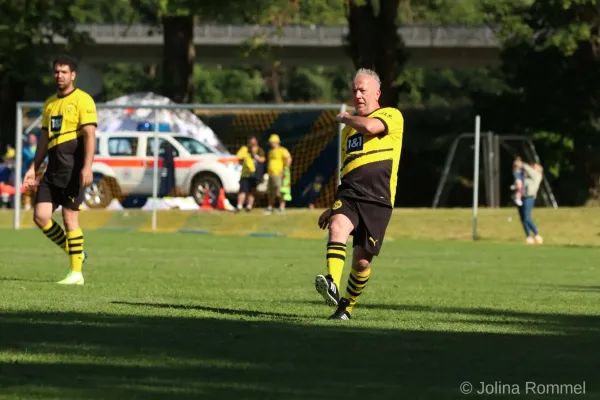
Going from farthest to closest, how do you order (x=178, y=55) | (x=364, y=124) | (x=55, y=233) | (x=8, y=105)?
(x=8, y=105) → (x=178, y=55) → (x=55, y=233) → (x=364, y=124)

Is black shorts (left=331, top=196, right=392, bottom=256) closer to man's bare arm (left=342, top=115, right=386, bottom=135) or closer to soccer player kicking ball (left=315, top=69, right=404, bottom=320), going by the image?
soccer player kicking ball (left=315, top=69, right=404, bottom=320)

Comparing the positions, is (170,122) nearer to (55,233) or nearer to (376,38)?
(376,38)

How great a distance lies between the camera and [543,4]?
41.0m

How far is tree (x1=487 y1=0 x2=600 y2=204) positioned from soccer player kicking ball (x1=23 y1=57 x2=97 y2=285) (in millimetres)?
28643

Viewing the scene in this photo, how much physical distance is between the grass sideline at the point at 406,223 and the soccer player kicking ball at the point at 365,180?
19.1 metres

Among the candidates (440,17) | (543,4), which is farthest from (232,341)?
(440,17)

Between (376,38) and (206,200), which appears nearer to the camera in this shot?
(206,200)

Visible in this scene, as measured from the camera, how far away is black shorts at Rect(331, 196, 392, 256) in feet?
35.4

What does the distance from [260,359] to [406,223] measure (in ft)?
83.9

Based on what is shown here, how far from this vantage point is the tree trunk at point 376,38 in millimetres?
41438

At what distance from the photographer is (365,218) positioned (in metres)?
10.8

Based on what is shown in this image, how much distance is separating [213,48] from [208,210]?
46.4 metres

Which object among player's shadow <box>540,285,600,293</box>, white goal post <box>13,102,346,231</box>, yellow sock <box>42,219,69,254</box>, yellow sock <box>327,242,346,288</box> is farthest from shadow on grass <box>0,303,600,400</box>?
white goal post <box>13,102,346,231</box>

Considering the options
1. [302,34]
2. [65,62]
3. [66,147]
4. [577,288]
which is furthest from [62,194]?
[302,34]
